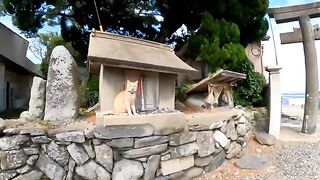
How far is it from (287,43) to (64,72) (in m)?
6.23

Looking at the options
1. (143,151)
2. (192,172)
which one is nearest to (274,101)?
(192,172)

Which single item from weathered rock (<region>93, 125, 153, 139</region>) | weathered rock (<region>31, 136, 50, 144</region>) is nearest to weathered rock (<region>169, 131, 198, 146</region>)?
weathered rock (<region>93, 125, 153, 139</region>)

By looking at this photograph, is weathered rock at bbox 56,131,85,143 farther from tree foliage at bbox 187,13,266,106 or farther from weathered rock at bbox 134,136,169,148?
tree foliage at bbox 187,13,266,106

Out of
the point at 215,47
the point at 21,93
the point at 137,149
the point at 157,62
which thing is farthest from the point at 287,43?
the point at 21,93

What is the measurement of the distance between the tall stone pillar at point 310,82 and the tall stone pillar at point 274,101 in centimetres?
123

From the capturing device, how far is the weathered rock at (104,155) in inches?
144

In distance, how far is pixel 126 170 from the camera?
12.2 ft

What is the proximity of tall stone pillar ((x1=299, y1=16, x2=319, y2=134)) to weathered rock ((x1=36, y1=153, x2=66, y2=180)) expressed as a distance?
19.6 feet

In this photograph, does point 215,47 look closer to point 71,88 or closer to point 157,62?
point 157,62

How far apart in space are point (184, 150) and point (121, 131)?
1027mm

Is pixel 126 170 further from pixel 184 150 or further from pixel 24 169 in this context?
pixel 24 169

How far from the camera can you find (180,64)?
471cm

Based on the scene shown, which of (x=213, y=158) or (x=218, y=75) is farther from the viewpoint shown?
(x=218, y=75)

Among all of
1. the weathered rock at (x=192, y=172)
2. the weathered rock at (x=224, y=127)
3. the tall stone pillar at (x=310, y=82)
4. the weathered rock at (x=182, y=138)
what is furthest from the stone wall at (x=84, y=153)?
the tall stone pillar at (x=310, y=82)
